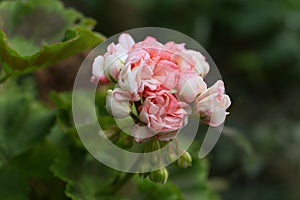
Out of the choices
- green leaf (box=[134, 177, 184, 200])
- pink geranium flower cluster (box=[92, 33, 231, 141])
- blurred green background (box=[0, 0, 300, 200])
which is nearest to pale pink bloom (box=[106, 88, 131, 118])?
pink geranium flower cluster (box=[92, 33, 231, 141])

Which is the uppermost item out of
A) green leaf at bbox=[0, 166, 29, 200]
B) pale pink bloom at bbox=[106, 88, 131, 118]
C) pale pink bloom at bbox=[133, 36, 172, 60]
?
pale pink bloom at bbox=[133, 36, 172, 60]

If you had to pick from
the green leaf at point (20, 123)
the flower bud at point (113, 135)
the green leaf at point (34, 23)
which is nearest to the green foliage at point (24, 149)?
the green leaf at point (20, 123)

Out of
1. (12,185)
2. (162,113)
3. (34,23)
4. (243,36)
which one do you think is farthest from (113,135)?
(243,36)

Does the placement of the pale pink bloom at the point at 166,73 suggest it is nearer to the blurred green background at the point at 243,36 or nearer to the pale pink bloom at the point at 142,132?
the pale pink bloom at the point at 142,132

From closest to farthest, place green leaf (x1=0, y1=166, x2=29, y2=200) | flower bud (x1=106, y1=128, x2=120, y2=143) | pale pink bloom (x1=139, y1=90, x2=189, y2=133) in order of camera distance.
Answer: pale pink bloom (x1=139, y1=90, x2=189, y2=133) < flower bud (x1=106, y1=128, x2=120, y2=143) < green leaf (x1=0, y1=166, x2=29, y2=200)

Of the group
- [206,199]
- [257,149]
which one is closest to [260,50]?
[257,149]

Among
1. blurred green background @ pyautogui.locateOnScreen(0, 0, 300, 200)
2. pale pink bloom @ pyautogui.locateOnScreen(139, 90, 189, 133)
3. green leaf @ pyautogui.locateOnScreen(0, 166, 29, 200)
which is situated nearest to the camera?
pale pink bloom @ pyautogui.locateOnScreen(139, 90, 189, 133)

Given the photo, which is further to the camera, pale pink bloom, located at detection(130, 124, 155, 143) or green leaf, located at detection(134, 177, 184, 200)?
green leaf, located at detection(134, 177, 184, 200)

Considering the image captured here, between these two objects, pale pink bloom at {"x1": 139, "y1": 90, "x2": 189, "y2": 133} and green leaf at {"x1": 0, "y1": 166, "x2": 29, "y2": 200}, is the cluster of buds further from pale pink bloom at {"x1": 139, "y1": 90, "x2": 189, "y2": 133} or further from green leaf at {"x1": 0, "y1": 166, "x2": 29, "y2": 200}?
green leaf at {"x1": 0, "y1": 166, "x2": 29, "y2": 200}

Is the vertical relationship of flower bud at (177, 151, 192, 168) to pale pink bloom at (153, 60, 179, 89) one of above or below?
below
